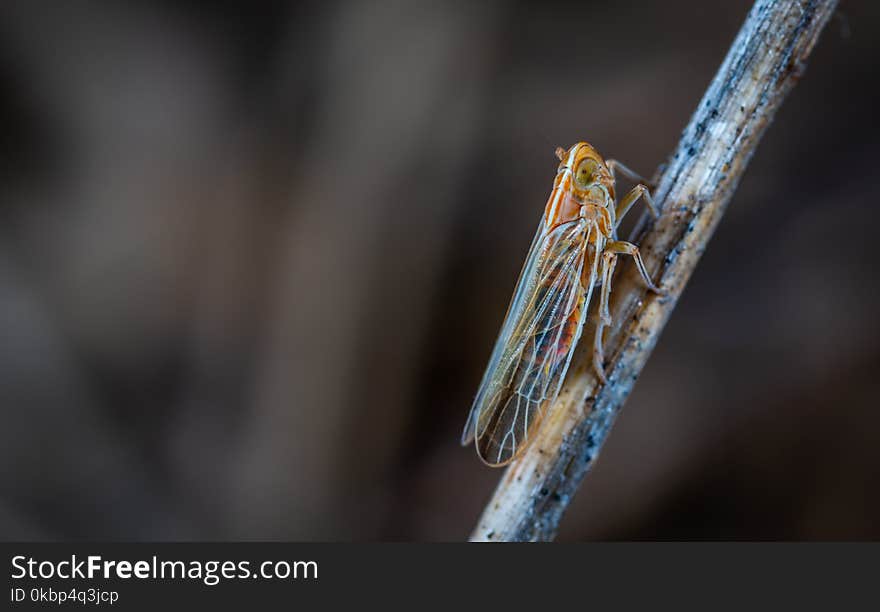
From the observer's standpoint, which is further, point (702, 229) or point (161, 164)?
point (161, 164)

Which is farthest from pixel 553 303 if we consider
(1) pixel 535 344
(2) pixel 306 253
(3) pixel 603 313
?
(2) pixel 306 253

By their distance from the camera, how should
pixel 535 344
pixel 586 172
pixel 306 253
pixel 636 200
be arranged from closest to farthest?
pixel 636 200 → pixel 535 344 → pixel 586 172 → pixel 306 253

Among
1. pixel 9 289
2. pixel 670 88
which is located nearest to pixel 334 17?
pixel 670 88

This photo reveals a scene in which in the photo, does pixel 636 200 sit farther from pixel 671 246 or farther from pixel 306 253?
→ pixel 306 253

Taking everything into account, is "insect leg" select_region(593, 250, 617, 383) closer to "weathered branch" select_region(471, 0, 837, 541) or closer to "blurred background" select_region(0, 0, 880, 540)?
"weathered branch" select_region(471, 0, 837, 541)

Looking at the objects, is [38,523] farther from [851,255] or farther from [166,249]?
[851,255]

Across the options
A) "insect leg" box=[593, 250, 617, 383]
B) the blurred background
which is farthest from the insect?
the blurred background
